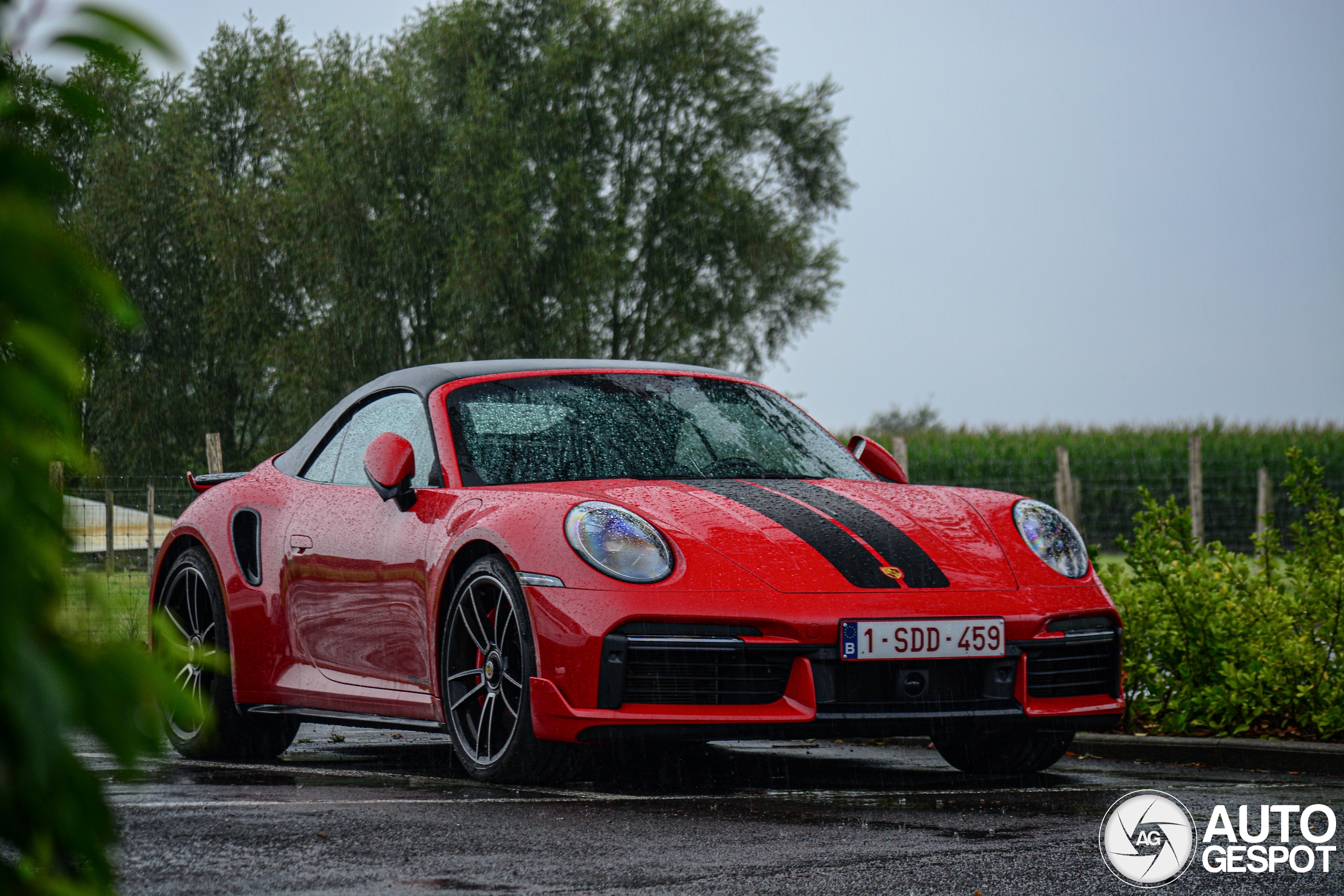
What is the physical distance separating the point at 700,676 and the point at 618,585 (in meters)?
0.35

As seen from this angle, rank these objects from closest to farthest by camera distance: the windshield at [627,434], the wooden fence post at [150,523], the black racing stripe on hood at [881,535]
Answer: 1. the black racing stripe on hood at [881,535]
2. the windshield at [627,434]
3. the wooden fence post at [150,523]

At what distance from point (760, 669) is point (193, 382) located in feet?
133

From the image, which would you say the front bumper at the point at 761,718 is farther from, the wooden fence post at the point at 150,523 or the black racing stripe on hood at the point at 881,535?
the wooden fence post at the point at 150,523

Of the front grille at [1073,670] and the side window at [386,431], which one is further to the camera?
the side window at [386,431]

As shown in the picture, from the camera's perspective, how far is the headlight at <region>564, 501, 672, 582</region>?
4.87m

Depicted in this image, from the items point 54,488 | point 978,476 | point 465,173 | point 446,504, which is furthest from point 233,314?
point 54,488

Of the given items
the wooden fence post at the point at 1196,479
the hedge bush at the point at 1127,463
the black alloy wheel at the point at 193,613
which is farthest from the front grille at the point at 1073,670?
the hedge bush at the point at 1127,463

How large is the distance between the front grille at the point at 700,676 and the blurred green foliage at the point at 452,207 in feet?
104

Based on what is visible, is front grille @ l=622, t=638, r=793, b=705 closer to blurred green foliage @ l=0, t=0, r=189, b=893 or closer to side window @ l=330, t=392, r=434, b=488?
side window @ l=330, t=392, r=434, b=488

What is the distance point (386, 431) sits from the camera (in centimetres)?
617

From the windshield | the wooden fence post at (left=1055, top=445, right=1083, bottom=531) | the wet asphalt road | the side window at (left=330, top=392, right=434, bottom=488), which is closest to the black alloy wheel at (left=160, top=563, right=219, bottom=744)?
the wet asphalt road

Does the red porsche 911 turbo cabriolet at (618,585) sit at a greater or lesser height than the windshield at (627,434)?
lesser

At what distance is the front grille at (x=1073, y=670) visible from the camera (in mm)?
5172

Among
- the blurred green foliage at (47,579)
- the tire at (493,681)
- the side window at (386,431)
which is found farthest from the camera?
the side window at (386,431)
